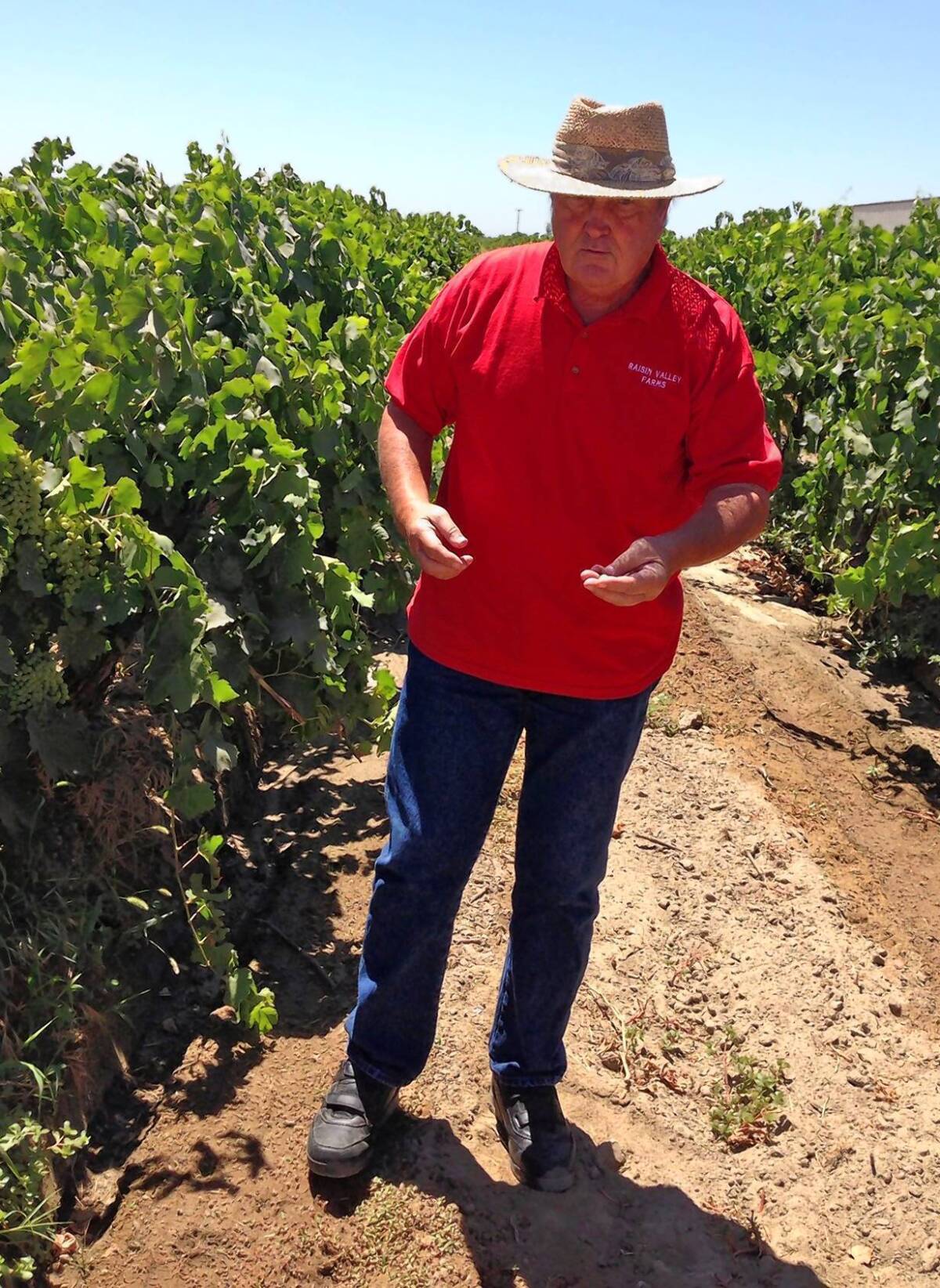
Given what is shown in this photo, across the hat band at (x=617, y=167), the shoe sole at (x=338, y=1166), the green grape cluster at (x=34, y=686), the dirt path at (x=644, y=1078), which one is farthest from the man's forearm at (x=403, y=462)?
the dirt path at (x=644, y=1078)

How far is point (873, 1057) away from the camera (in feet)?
11.4

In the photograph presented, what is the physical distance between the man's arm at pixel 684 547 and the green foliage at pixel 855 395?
11.9 feet

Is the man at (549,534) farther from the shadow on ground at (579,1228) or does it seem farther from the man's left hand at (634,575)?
the shadow on ground at (579,1228)

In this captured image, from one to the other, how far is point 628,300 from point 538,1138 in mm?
1777

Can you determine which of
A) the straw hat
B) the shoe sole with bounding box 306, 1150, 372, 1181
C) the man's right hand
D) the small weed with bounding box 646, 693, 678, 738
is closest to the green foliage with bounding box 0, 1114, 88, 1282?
the shoe sole with bounding box 306, 1150, 372, 1181

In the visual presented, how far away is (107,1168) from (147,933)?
25.6 inches

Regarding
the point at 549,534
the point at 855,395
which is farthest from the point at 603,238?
the point at 855,395

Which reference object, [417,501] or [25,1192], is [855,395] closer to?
[417,501]

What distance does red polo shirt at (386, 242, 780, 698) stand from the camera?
237cm

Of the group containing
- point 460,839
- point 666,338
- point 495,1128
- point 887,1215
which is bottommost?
point 887,1215

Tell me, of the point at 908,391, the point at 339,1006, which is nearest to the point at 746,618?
the point at 908,391

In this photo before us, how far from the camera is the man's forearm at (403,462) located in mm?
2490

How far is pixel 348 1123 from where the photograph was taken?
2.78m

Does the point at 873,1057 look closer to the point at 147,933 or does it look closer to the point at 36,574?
the point at 147,933
